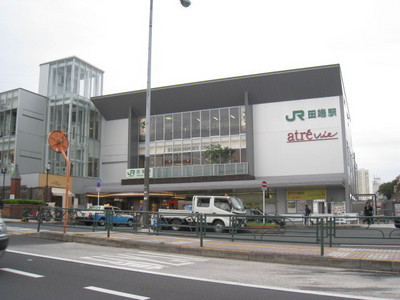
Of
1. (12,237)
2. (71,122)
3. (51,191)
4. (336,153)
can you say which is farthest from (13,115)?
(336,153)

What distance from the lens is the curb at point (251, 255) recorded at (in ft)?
30.1

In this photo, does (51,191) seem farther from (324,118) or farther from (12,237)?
(324,118)

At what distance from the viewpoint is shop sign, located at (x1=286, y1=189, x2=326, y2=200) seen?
1328 inches

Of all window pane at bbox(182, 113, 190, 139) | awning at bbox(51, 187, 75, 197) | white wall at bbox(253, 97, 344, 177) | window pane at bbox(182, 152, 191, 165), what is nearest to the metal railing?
window pane at bbox(182, 152, 191, 165)

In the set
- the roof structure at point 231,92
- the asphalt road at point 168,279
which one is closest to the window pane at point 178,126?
the roof structure at point 231,92

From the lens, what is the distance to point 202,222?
41.1 ft

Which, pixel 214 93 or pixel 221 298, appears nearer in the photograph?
pixel 221 298

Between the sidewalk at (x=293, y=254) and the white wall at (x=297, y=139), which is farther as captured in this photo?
the white wall at (x=297, y=139)

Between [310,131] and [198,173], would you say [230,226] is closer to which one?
[310,131]

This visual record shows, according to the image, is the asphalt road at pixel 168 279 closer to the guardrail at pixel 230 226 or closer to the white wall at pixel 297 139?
the guardrail at pixel 230 226

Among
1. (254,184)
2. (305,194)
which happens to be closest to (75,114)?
(254,184)

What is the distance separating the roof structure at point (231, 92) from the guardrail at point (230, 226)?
2043 cm

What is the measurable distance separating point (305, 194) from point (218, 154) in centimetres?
873

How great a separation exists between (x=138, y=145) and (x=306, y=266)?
112 feet
